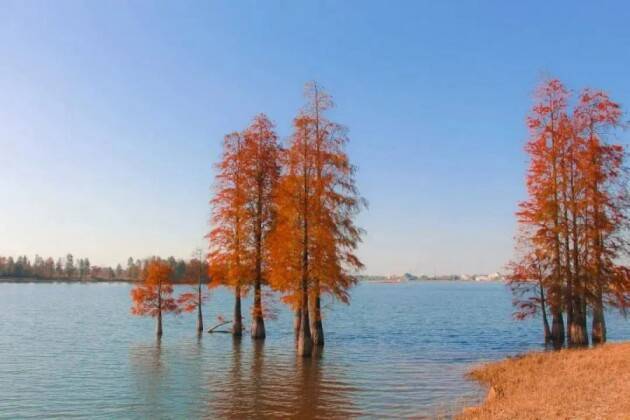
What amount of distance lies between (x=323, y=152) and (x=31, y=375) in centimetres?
1853

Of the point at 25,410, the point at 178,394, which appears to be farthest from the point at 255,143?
the point at 25,410

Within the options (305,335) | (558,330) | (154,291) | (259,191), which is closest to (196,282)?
(154,291)

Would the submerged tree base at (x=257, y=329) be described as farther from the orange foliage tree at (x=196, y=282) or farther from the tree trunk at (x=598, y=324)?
the tree trunk at (x=598, y=324)

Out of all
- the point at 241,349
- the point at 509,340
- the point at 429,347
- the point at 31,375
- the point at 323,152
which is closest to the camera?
the point at 31,375

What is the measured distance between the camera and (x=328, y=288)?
3011 cm

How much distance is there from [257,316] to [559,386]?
22.9 meters

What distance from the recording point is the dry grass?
14.1 meters

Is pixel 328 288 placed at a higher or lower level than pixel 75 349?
higher

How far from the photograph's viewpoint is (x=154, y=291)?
129 ft

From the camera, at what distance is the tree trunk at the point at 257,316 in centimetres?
3619

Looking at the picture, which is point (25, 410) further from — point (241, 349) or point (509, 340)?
point (509, 340)

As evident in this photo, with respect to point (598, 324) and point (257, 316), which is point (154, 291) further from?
point (598, 324)

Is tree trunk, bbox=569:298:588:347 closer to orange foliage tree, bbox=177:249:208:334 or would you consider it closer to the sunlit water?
the sunlit water

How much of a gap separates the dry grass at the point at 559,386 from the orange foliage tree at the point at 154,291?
924 inches
